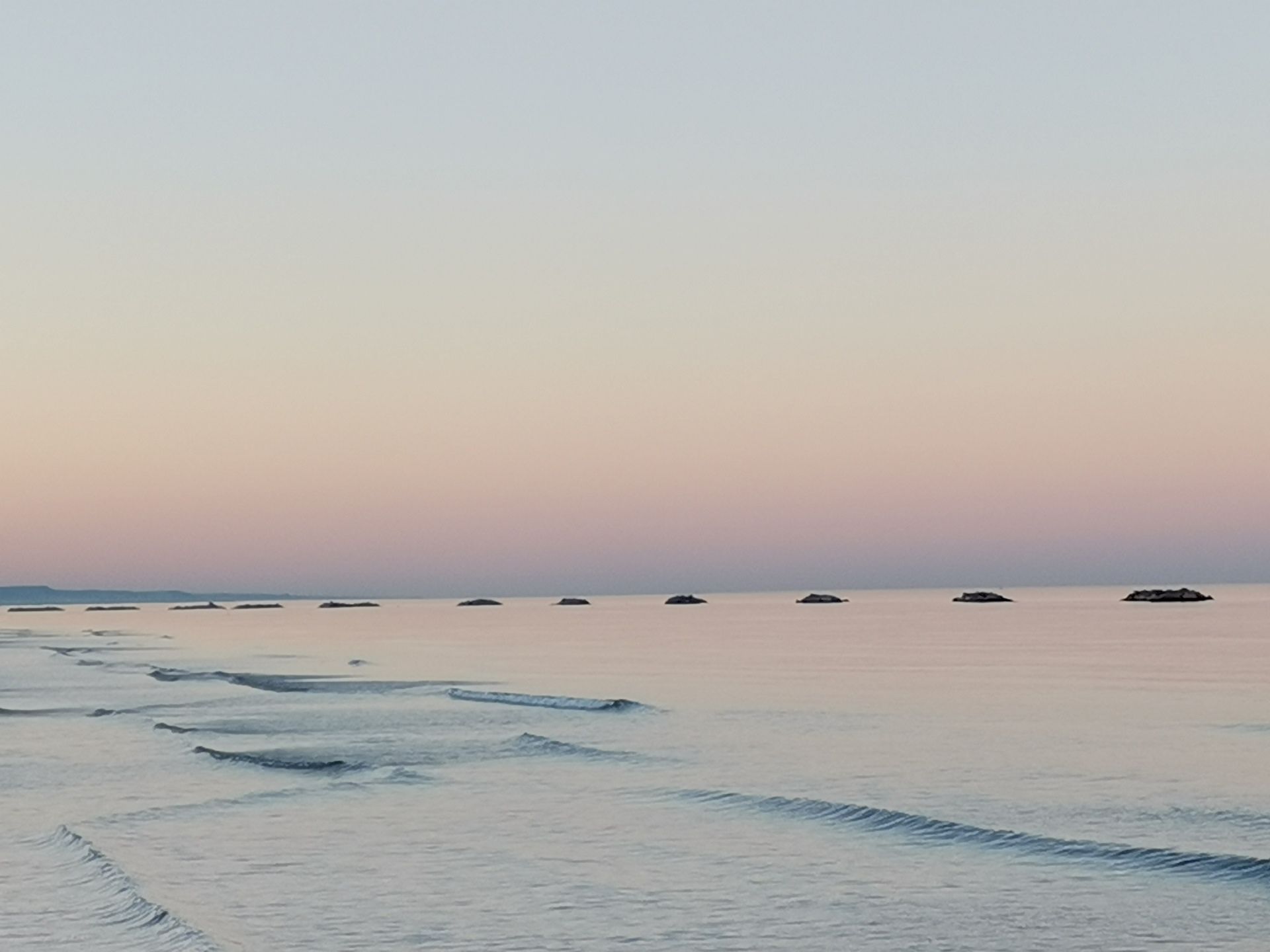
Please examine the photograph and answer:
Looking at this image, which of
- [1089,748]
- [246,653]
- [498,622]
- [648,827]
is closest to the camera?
[648,827]

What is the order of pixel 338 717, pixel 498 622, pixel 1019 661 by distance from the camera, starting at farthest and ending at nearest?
pixel 498 622, pixel 1019 661, pixel 338 717

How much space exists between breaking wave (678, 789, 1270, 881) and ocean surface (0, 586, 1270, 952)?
0.26 feet


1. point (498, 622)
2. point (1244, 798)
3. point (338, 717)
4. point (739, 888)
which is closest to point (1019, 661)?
point (338, 717)

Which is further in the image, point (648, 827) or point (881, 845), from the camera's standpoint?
point (648, 827)

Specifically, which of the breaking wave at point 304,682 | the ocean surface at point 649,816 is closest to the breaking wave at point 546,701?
the ocean surface at point 649,816

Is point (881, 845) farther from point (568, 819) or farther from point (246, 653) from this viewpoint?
point (246, 653)

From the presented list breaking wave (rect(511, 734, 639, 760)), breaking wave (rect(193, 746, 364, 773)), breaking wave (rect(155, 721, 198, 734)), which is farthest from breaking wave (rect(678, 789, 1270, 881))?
breaking wave (rect(155, 721, 198, 734))

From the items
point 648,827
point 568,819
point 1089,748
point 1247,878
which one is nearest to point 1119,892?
point 1247,878

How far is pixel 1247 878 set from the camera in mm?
18828

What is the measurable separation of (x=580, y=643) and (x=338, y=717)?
63.2 meters

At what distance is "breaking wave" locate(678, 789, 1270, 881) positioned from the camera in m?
19.6

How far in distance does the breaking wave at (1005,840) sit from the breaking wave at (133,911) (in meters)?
10.8

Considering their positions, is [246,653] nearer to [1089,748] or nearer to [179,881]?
[1089,748]

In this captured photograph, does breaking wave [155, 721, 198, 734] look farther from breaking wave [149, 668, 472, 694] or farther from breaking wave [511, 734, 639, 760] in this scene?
breaking wave [149, 668, 472, 694]
